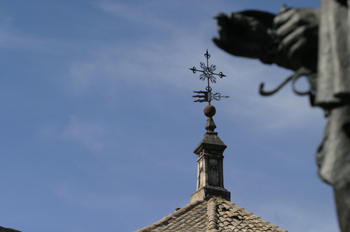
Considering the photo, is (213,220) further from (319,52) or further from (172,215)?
(319,52)

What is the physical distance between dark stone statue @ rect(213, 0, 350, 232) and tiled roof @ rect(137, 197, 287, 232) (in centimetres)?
1124

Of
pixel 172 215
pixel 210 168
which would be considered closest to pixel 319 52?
pixel 172 215

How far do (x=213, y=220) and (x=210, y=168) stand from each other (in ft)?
9.39

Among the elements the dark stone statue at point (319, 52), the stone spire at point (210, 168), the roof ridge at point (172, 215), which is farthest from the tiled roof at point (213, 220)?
the dark stone statue at point (319, 52)

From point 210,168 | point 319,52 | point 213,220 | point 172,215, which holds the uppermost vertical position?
point 210,168

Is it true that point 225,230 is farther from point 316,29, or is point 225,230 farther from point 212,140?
point 316,29

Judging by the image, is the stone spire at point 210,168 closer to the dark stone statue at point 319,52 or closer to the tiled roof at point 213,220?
the tiled roof at point 213,220

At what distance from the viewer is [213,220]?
15.0 meters

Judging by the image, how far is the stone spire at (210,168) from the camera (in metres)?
17.1

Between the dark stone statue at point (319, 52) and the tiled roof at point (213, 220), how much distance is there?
36.9 ft

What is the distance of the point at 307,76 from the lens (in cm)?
305

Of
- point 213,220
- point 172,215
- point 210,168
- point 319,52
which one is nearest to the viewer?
point 319,52

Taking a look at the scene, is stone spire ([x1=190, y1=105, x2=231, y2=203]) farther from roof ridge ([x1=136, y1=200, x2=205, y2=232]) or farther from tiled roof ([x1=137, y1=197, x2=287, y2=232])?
tiled roof ([x1=137, y1=197, x2=287, y2=232])

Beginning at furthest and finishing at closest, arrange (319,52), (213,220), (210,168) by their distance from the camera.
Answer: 1. (210,168)
2. (213,220)
3. (319,52)
